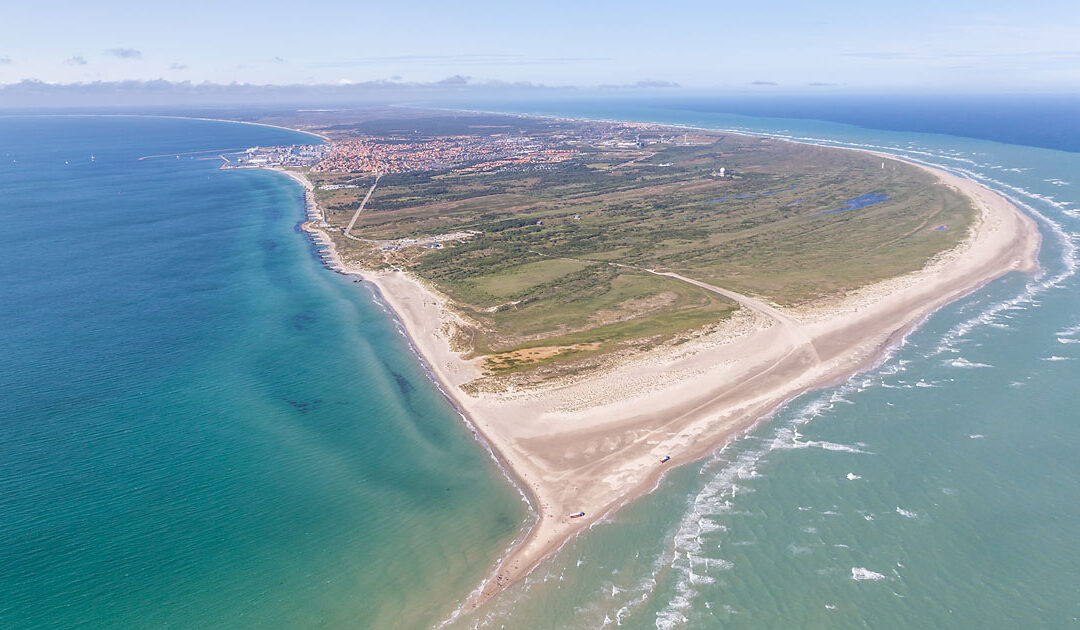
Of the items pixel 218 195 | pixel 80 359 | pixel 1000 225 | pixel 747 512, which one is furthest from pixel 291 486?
pixel 218 195

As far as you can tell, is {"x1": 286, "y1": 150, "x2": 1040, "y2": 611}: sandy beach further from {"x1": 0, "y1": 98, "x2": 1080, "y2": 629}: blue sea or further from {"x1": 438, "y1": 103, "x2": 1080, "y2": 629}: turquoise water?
{"x1": 438, "y1": 103, "x2": 1080, "y2": 629}: turquoise water

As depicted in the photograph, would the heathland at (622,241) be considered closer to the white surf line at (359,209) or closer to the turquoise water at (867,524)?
the white surf line at (359,209)

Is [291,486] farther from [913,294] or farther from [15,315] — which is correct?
[913,294]

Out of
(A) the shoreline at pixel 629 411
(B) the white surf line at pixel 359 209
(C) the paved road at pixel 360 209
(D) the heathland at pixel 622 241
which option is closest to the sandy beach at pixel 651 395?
(A) the shoreline at pixel 629 411

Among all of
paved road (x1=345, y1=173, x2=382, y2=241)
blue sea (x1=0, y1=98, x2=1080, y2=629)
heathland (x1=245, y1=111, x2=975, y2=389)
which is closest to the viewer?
blue sea (x1=0, y1=98, x2=1080, y2=629)

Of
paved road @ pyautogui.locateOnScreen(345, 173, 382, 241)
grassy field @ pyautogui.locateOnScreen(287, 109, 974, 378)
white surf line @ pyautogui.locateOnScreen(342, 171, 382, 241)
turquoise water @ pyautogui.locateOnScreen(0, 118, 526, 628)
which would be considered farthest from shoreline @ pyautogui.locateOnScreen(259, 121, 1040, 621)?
paved road @ pyautogui.locateOnScreen(345, 173, 382, 241)

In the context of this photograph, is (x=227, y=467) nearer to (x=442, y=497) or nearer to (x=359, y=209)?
(x=442, y=497)
